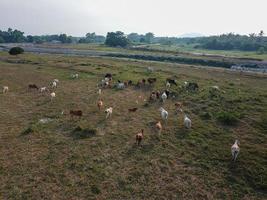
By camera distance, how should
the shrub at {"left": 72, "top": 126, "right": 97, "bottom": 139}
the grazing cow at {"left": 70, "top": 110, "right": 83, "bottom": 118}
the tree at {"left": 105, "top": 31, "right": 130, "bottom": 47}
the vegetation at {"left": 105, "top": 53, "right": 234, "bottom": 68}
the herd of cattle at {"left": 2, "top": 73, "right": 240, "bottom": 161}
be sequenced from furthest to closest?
the tree at {"left": 105, "top": 31, "right": 130, "bottom": 47} → the vegetation at {"left": 105, "top": 53, "right": 234, "bottom": 68} → the grazing cow at {"left": 70, "top": 110, "right": 83, "bottom": 118} → the shrub at {"left": 72, "top": 126, "right": 97, "bottom": 139} → the herd of cattle at {"left": 2, "top": 73, "right": 240, "bottom": 161}

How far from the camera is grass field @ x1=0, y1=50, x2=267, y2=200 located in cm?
1673

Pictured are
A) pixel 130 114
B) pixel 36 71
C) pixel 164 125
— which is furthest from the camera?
pixel 36 71

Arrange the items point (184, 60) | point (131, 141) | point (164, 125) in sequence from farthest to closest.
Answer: point (184, 60) → point (164, 125) → point (131, 141)

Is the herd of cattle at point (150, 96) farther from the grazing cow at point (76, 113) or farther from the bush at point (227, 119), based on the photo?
the bush at point (227, 119)

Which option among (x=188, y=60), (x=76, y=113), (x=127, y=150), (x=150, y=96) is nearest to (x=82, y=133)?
(x=76, y=113)

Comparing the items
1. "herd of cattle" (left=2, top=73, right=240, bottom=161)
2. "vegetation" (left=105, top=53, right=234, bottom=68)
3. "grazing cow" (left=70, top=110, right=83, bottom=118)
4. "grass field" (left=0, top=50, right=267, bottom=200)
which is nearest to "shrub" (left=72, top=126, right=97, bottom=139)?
"grass field" (left=0, top=50, right=267, bottom=200)

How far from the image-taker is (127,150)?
68.6 ft

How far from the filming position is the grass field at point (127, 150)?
1673 cm

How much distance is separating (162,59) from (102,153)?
225 ft

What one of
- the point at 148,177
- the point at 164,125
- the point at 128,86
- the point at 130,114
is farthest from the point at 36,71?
the point at 148,177

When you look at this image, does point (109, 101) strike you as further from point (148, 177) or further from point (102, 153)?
point (148, 177)

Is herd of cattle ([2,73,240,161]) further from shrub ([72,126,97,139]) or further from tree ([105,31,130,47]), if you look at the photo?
tree ([105,31,130,47])

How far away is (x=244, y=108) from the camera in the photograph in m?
32.0

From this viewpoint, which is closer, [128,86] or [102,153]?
[102,153]
